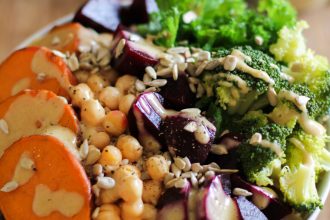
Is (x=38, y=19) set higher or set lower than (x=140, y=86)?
lower

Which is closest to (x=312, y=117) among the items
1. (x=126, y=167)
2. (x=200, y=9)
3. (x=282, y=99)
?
(x=282, y=99)

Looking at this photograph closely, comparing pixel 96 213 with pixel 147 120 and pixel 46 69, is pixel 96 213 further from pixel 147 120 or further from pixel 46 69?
pixel 46 69

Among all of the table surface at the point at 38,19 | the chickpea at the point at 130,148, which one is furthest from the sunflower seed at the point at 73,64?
the table surface at the point at 38,19

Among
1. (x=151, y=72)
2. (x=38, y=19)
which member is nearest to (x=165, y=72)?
(x=151, y=72)


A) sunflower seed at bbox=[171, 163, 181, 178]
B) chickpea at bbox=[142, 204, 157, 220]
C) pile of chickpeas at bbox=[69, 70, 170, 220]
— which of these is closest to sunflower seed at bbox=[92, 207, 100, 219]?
pile of chickpeas at bbox=[69, 70, 170, 220]

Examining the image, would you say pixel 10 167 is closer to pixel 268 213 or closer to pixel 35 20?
pixel 268 213
